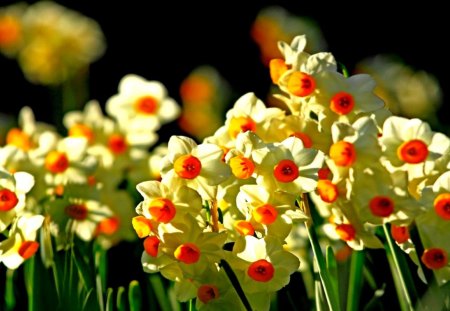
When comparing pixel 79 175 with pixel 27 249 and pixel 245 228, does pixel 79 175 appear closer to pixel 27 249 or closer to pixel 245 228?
pixel 27 249

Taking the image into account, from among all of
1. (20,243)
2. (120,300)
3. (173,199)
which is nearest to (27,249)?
(20,243)

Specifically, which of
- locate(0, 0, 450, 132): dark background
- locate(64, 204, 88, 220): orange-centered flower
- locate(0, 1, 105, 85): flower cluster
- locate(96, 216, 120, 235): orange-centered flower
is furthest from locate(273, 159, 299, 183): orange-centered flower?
locate(0, 0, 450, 132): dark background

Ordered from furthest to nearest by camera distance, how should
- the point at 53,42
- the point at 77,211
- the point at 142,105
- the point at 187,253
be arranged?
the point at 53,42 < the point at 142,105 < the point at 77,211 < the point at 187,253

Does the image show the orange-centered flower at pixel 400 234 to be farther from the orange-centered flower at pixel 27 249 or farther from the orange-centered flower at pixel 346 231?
the orange-centered flower at pixel 27 249

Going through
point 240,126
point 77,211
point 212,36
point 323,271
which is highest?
point 240,126

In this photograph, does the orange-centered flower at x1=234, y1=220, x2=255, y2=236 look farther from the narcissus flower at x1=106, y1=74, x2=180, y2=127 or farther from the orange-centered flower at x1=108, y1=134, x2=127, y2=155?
the narcissus flower at x1=106, y1=74, x2=180, y2=127

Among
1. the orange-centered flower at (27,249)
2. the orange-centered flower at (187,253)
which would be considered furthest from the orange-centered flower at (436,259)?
the orange-centered flower at (27,249)

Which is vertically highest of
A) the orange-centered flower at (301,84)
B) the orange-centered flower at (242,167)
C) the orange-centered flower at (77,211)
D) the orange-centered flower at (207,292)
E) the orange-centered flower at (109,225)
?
the orange-centered flower at (301,84)
